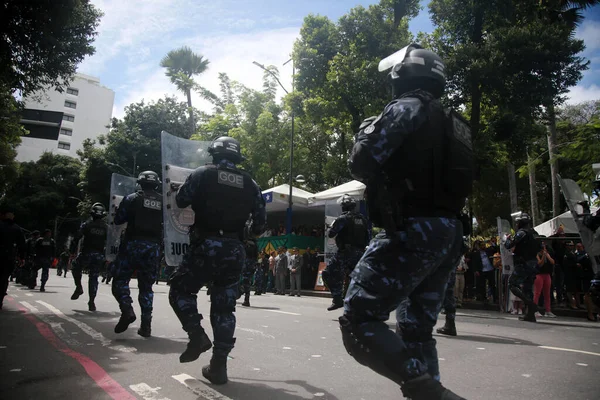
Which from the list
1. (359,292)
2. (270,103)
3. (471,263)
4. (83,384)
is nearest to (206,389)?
(83,384)

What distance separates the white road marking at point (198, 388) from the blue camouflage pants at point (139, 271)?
227 cm

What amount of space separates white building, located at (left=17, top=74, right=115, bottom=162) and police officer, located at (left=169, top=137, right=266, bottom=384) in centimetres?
6603

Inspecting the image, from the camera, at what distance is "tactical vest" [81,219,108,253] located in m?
8.62

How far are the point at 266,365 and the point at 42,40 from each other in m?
8.63

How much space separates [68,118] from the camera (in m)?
71.3

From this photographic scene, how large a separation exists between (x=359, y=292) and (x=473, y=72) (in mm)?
12841

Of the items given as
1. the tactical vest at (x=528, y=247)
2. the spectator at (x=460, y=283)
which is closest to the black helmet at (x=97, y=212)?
the tactical vest at (x=528, y=247)

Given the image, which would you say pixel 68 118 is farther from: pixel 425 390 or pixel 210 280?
pixel 425 390

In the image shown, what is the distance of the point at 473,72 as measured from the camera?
1334 centimetres

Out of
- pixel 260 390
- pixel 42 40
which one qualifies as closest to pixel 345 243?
pixel 260 390

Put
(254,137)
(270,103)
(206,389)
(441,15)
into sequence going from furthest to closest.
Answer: (270,103) → (254,137) → (441,15) → (206,389)

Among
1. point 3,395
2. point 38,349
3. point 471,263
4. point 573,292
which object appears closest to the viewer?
point 3,395

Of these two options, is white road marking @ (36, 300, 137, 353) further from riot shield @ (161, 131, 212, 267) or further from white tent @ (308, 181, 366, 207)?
white tent @ (308, 181, 366, 207)

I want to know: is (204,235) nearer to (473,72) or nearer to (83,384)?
(83,384)
